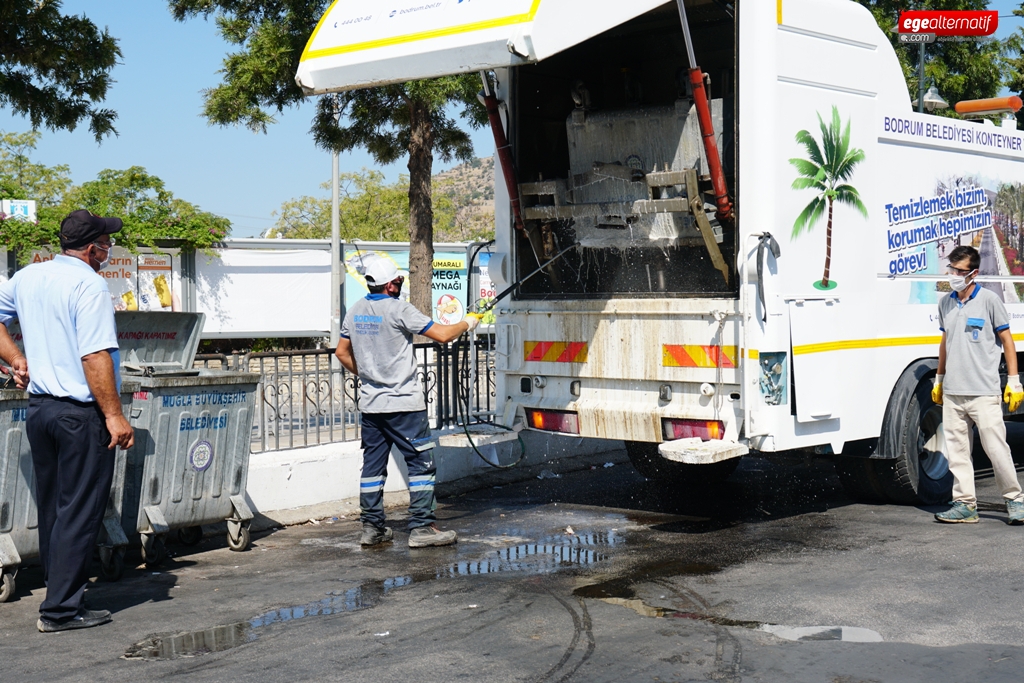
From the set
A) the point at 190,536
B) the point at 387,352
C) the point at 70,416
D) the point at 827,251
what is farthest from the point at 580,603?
the point at 190,536

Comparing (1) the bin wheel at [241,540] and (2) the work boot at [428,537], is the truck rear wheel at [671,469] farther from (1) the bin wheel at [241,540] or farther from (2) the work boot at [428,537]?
(1) the bin wheel at [241,540]

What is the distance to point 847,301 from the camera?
654cm

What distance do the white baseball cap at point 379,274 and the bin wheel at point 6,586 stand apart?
242 cm

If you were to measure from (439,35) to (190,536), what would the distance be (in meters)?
3.26

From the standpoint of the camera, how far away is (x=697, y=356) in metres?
6.41

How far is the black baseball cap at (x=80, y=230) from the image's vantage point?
5.11 m

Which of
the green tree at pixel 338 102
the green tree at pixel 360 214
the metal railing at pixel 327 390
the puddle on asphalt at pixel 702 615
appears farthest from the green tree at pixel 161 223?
the green tree at pixel 360 214

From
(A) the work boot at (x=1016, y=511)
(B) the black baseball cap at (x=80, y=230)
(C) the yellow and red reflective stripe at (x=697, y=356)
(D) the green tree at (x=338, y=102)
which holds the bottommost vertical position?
(A) the work boot at (x=1016, y=511)

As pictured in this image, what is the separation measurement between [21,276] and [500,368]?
3254 mm

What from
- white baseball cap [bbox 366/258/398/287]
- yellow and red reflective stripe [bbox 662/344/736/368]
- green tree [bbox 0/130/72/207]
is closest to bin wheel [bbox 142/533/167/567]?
white baseball cap [bbox 366/258/398/287]

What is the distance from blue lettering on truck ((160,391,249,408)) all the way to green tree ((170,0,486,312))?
6.02m

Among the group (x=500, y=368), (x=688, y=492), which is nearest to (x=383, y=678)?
(x=500, y=368)

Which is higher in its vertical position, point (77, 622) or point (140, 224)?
point (140, 224)

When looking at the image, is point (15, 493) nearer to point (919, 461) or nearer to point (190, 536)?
point (190, 536)
